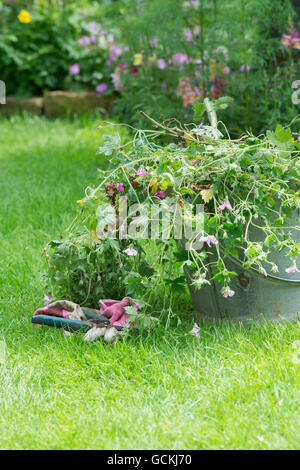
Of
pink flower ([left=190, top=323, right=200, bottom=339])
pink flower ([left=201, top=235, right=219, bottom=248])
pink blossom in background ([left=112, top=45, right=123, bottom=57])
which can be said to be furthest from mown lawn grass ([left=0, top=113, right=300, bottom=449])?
pink blossom in background ([left=112, top=45, right=123, bottom=57])

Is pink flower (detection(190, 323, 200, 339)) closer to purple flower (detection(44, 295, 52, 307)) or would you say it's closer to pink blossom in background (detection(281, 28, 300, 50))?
purple flower (detection(44, 295, 52, 307))

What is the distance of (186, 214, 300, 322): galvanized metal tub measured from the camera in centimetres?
223

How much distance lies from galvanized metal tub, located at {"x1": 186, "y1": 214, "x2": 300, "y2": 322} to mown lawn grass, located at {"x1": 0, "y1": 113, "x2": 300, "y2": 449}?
5 cm

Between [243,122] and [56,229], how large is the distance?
1636mm

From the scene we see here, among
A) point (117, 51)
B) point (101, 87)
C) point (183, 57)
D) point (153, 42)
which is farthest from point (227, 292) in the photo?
point (101, 87)

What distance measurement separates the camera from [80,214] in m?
2.32

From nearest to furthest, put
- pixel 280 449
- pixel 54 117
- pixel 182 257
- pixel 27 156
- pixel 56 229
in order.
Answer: pixel 280 449
pixel 182 257
pixel 56 229
pixel 27 156
pixel 54 117

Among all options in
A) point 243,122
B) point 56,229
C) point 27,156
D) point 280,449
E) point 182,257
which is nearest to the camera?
point 280,449

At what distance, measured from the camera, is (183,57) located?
490 centimetres

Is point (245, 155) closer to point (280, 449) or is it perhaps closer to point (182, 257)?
point (182, 257)

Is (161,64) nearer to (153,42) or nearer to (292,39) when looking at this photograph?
(153,42)

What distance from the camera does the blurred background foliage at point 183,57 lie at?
4094 mm

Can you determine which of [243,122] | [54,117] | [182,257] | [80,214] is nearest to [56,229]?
[80,214]
